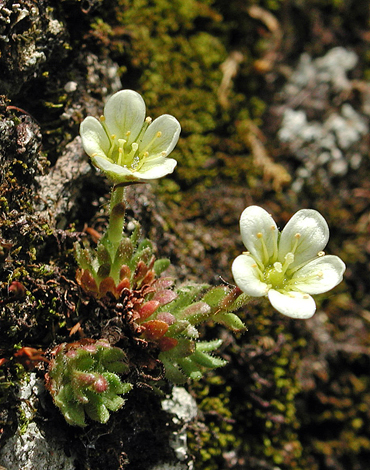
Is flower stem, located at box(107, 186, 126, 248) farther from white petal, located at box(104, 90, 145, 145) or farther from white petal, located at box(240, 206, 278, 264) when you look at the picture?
white petal, located at box(240, 206, 278, 264)

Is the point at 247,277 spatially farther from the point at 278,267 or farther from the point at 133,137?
the point at 133,137

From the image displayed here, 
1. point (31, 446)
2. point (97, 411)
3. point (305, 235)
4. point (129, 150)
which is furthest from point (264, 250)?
point (31, 446)

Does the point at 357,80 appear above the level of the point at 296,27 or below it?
below

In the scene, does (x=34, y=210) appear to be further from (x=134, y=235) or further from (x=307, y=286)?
(x=307, y=286)

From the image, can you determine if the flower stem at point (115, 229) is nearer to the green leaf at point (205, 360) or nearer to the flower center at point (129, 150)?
the flower center at point (129, 150)

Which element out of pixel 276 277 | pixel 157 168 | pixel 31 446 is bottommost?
pixel 31 446

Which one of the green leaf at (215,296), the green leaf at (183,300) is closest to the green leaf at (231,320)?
the green leaf at (215,296)

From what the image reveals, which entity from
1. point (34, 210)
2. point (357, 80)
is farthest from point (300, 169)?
point (34, 210)
